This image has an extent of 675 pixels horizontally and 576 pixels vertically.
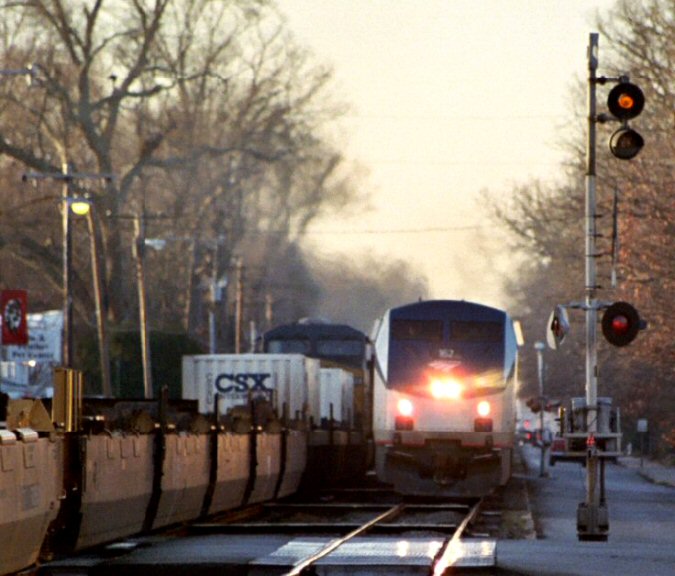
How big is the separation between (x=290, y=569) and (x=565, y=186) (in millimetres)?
58411

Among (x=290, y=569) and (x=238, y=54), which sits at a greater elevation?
(x=238, y=54)

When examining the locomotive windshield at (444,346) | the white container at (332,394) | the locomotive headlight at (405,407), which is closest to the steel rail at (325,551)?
the locomotive headlight at (405,407)

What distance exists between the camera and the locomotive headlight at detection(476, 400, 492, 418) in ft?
119

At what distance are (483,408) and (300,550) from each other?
52.8 ft

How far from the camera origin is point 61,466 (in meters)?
19.1

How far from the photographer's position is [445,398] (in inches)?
1437

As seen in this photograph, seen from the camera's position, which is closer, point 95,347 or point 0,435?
point 0,435

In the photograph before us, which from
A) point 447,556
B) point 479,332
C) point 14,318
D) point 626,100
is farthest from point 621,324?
point 14,318

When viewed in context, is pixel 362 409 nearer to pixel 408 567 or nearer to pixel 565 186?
pixel 565 186

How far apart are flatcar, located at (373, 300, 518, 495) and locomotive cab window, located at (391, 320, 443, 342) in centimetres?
2

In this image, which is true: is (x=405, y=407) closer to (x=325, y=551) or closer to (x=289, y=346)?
(x=289, y=346)

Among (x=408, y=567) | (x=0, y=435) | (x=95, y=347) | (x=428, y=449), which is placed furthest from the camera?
(x=95, y=347)

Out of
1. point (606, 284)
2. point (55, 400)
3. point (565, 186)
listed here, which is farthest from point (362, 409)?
point (55, 400)

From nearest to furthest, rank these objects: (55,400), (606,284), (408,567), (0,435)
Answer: (0,435)
(408,567)
(55,400)
(606,284)
